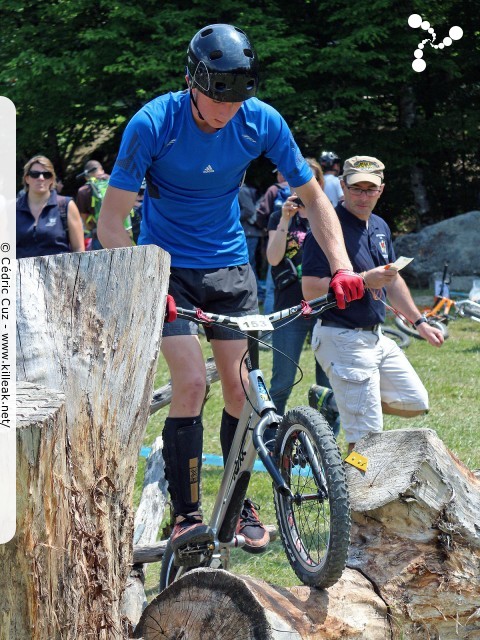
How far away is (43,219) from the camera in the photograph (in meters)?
8.74

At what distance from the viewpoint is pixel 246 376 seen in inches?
176

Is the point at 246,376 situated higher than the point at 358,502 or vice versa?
the point at 246,376

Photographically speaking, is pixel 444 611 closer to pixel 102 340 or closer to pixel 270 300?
pixel 102 340

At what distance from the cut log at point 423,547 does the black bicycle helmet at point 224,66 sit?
1624 mm

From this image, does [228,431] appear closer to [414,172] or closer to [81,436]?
[81,436]

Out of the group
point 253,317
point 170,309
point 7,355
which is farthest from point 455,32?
point 7,355

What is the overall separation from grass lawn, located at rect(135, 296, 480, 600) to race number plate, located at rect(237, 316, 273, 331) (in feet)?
5.27

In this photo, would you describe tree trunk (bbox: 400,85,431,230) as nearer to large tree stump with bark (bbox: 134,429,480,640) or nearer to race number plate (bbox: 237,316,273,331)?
race number plate (bbox: 237,316,273,331)

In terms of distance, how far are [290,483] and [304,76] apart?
16546mm

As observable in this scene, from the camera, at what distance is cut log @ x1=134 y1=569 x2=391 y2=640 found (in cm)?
320

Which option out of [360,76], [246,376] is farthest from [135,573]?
[360,76]

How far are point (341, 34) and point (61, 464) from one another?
725 inches

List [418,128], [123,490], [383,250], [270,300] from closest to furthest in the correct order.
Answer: [123,490] < [383,250] < [270,300] < [418,128]

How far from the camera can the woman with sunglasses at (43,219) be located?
8.68m
